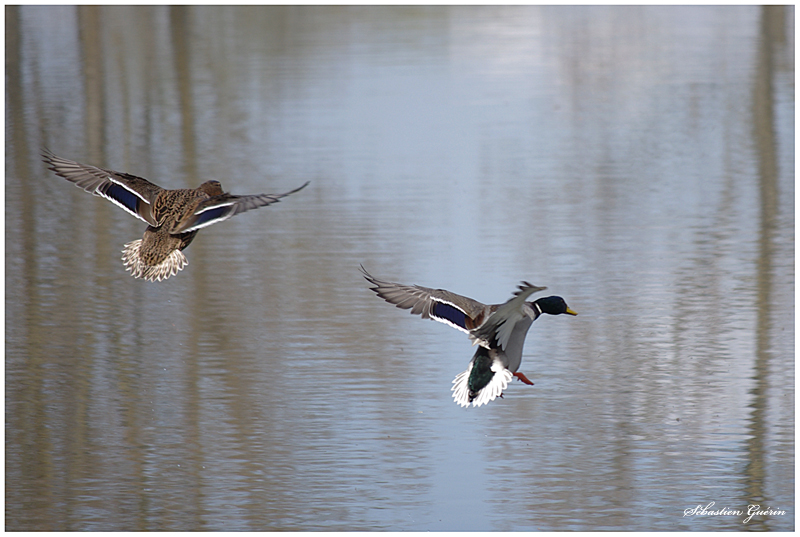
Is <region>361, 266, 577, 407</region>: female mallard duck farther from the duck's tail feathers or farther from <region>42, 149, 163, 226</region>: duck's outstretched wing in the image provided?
<region>42, 149, 163, 226</region>: duck's outstretched wing

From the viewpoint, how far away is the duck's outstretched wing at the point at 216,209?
15.5 ft

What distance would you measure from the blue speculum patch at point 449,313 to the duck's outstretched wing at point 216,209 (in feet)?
2.63

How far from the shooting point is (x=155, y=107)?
11.9 m

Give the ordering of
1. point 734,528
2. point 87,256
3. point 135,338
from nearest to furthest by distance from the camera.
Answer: point 734,528
point 135,338
point 87,256

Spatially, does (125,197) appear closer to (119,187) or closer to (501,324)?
(119,187)

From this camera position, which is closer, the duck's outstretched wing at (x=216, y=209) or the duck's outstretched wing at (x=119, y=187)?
the duck's outstretched wing at (x=216, y=209)

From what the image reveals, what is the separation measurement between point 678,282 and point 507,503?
279 cm

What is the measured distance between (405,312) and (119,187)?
1852 millimetres

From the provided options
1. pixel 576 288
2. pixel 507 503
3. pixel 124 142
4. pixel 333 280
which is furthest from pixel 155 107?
pixel 507 503

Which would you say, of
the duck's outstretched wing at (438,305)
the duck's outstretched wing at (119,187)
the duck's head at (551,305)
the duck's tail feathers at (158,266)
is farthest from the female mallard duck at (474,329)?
the duck's outstretched wing at (119,187)

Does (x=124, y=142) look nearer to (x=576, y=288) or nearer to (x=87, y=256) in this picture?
(x=87, y=256)
